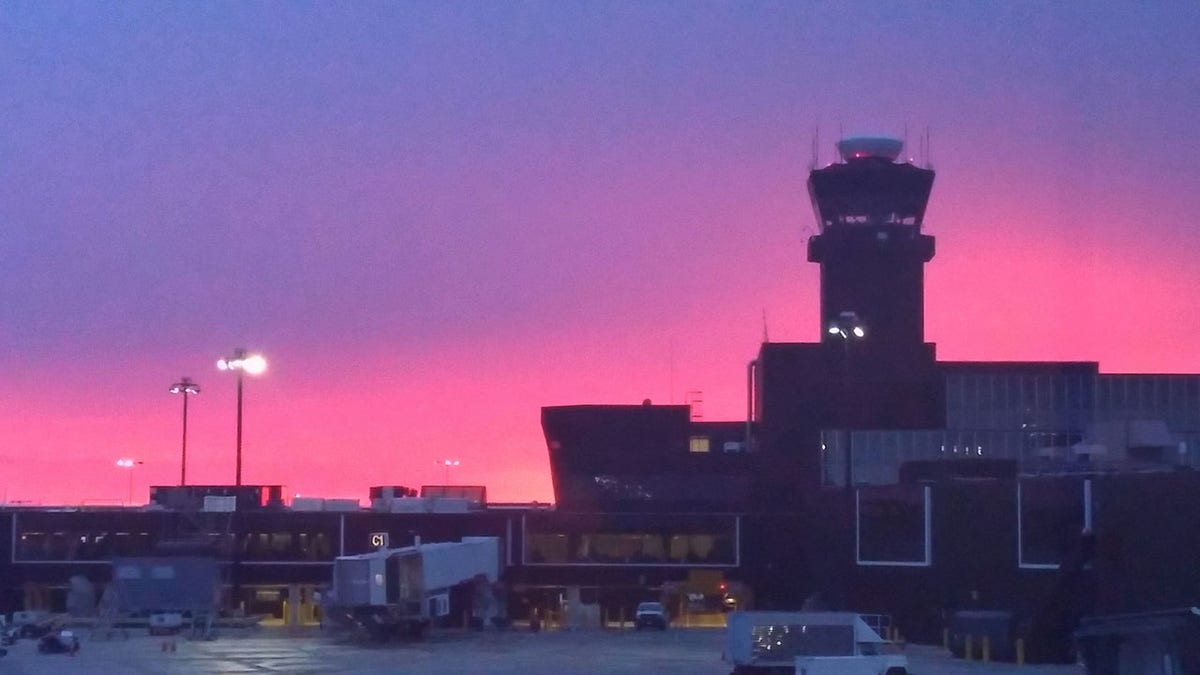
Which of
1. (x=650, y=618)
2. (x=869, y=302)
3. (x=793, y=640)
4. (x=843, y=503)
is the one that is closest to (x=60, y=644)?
(x=650, y=618)

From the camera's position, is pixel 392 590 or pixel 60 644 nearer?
pixel 60 644

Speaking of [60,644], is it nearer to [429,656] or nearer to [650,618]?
[429,656]

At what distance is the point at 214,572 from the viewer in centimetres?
7594

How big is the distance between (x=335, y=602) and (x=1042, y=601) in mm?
28148

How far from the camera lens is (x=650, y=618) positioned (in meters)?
78.0

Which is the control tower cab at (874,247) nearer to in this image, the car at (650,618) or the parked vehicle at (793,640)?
the car at (650,618)

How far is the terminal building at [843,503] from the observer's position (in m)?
65.0

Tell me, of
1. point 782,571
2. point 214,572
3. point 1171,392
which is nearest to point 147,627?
point 214,572

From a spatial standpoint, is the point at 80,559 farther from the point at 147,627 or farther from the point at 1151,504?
the point at 1151,504

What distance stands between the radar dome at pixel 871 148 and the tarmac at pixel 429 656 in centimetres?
4931

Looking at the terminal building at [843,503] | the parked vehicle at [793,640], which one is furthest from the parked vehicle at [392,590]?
the parked vehicle at [793,640]

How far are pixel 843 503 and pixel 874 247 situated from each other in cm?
3687

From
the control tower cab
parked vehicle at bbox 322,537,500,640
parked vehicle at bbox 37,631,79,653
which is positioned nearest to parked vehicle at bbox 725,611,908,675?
parked vehicle at bbox 322,537,500,640

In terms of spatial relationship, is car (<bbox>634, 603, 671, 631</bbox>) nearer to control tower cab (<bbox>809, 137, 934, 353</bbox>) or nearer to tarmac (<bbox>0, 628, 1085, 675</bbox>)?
tarmac (<bbox>0, 628, 1085, 675</bbox>)
